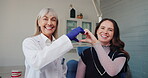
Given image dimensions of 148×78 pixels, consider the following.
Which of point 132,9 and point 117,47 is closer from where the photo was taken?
point 117,47

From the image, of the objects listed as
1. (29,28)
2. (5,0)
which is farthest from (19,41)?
(5,0)

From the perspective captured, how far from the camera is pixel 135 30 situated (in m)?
1.57

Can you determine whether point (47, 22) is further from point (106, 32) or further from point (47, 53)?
point (106, 32)

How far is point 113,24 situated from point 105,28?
0.30 feet

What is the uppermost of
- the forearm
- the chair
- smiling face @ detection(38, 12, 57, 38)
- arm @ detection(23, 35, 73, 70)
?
smiling face @ detection(38, 12, 57, 38)

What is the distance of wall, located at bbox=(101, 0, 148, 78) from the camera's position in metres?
1.45

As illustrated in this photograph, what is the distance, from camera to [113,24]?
1083 millimetres

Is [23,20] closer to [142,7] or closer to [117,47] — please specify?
[117,47]

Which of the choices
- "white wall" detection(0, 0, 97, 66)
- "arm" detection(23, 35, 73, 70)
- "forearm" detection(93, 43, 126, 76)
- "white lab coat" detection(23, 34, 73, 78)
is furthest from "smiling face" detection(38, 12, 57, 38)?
"white wall" detection(0, 0, 97, 66)

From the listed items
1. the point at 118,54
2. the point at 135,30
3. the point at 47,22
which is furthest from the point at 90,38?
the point at 135,30

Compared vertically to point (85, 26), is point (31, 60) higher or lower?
lower

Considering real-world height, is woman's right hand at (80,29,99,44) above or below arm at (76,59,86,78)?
above

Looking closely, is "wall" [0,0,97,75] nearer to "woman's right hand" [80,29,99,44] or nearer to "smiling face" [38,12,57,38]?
"smiling face" [38,12,57,38]

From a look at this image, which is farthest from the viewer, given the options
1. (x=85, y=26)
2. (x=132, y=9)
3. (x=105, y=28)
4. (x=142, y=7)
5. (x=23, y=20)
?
(x=85, y=26)
